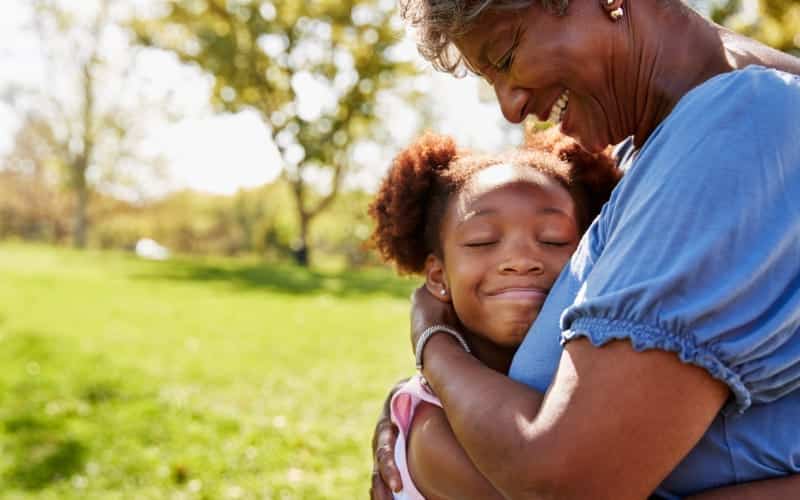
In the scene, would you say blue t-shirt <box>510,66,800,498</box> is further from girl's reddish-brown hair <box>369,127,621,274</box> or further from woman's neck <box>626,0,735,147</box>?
girl's reddish-brown hair <box>369,127,621,274</box>

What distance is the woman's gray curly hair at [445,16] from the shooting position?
1.72m

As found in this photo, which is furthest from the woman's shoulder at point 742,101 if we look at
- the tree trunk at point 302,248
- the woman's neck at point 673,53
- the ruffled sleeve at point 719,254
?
the tree trunk at point 302,248

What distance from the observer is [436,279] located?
7.47ft

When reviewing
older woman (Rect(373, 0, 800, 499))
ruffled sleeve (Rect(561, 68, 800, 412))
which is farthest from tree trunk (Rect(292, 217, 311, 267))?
ruffled sleeve (Rect(561, 68, 800, 412))

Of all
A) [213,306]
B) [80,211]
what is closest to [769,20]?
[213,306]

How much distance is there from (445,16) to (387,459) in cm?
111

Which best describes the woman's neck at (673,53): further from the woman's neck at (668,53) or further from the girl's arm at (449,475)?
the girl's arm at (449,475)

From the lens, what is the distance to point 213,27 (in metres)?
25.0

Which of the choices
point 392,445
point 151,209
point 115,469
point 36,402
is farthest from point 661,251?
point 151,209

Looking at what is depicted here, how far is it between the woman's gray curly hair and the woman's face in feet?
0.08

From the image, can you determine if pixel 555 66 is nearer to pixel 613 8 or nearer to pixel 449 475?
pixel 613 8

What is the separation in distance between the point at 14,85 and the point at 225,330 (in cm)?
2675

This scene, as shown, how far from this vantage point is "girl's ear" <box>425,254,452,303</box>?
221 centimetres

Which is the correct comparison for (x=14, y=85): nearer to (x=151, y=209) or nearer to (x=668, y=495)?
(x=151, y=209)
